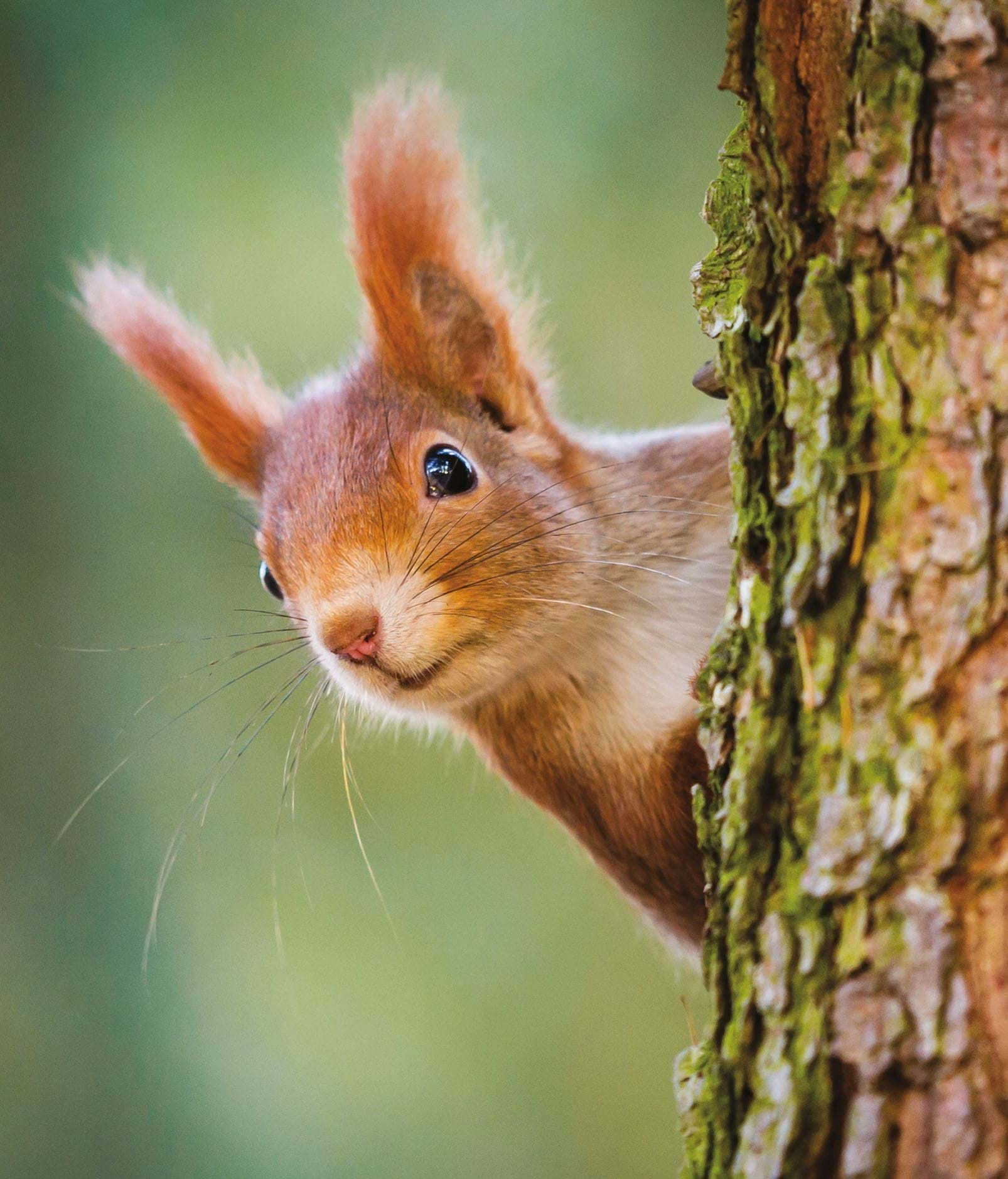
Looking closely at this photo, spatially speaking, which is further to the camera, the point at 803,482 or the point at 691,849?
the point at 691,849

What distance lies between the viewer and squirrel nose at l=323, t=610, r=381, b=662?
1.28m

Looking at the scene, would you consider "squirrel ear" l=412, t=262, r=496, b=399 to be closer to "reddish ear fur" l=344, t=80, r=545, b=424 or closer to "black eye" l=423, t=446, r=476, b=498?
"reddish ear fur" l=344, t=80, r=545, b=424

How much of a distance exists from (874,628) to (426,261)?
0.99m

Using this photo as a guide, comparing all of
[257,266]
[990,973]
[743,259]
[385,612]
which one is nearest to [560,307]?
[257,266]

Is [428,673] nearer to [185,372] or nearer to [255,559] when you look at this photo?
[185,372]

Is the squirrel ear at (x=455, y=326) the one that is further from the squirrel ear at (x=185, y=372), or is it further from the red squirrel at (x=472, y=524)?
the squirrel ear at (x=185, y=372)

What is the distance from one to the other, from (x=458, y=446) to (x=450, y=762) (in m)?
1.45

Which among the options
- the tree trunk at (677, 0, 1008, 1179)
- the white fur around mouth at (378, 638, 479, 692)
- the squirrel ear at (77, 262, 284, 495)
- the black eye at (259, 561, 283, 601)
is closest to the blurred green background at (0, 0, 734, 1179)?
the squirrel ear at (77, 262, 284, 495)

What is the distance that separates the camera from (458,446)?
1.47 metres

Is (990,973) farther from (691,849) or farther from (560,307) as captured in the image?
(560,307)

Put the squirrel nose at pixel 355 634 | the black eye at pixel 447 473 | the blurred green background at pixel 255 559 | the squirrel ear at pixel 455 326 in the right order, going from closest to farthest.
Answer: the squirrel nose at pixel 355 634 < the black eye at pixel 447 473 < the squirrel ear at pixel 455 326 < the blurred green background at pixel 255 559

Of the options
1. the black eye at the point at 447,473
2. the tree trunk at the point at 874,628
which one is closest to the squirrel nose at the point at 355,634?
the black eye at the point at 447,473

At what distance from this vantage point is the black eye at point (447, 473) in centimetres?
142

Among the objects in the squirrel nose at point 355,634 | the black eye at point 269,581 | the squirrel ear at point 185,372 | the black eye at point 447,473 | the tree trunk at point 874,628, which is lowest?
the tree trunk at point 874,628
